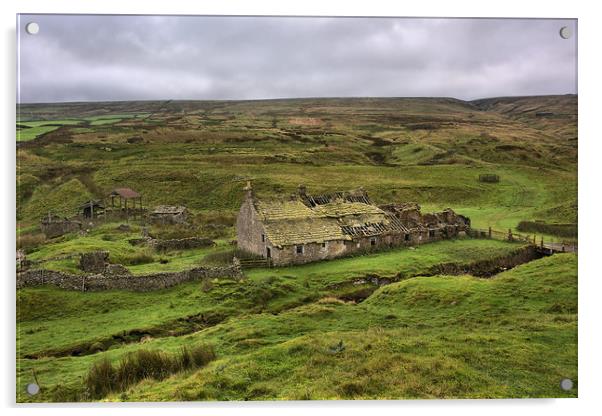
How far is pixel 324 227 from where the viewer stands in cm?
1491

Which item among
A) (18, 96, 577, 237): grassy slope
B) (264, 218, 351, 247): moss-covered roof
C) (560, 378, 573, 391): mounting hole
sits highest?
(18, 96, 577, 237): grassy slope

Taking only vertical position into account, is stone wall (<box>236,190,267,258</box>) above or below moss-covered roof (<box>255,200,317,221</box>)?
below

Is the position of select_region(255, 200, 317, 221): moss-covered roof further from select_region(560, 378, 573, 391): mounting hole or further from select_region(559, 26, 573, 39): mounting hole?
select_region(559, 26, 573, 39): mounting hole

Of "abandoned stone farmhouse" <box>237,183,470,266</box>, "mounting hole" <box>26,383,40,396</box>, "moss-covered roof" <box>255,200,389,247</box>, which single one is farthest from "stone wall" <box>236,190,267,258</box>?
"mounting hole" <box>26,383,40,396</box>

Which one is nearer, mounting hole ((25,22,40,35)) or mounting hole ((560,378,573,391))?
mounting hole ((560,378,573,391))

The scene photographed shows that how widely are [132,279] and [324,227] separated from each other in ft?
19.9

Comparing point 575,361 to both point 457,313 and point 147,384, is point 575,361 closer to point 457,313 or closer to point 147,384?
point 457,313

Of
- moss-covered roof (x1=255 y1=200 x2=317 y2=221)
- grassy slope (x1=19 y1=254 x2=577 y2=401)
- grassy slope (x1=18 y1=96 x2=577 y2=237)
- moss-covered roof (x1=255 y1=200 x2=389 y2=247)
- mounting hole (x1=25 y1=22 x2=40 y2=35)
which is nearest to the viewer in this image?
grassy slope (x1=19 y1=254 x2=577 y2=401)

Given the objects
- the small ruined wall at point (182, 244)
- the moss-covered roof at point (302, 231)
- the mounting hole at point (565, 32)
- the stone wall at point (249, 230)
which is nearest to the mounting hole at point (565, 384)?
the moss-covered roof at point (302, 231)

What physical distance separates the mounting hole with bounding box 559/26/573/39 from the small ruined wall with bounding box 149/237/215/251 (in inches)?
459

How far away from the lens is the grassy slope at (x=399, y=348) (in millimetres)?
9359

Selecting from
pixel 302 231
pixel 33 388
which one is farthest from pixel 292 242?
pixel 33 388

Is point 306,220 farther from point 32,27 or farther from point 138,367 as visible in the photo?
point 32,27

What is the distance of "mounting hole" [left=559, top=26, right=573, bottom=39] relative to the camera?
10.8 metres
